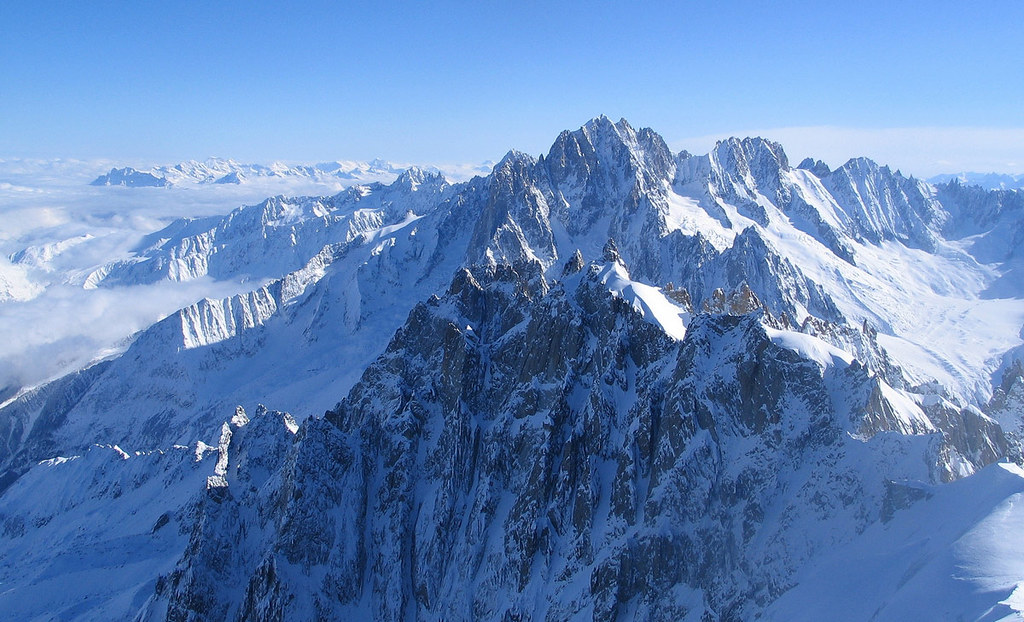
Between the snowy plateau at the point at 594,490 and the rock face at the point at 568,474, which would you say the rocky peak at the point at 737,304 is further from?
the rock face at the point at 568,474

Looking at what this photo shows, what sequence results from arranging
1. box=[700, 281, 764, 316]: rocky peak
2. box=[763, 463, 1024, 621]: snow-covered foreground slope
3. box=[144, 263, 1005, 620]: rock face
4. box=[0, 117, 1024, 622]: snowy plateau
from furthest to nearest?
box=[700, 281, 764, 316]: rocky peak, box=[144, 263, 1005, 620]: rock face, box=[0, 117, 1024, 622]: snowy plateau, box=[763, 463, 1024, 621]: snow-covered foreground slope

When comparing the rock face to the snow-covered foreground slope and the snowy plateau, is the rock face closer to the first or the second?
the snowy plateau

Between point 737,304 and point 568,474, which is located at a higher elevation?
point 737,304

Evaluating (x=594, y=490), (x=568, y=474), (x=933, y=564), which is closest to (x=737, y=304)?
(x=568, y=474)

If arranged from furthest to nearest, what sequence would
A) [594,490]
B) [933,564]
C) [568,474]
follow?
[568,474] < [594,490] < [933,564]

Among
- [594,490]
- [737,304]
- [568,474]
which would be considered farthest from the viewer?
[737,304]

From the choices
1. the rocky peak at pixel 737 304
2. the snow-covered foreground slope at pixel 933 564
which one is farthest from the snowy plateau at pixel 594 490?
the rocky peak at pixel 737 304

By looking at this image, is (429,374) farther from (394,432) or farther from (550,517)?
(550,517)

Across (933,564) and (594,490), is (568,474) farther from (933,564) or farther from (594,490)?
(933,564)

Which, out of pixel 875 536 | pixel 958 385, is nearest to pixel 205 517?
pixel 875 536

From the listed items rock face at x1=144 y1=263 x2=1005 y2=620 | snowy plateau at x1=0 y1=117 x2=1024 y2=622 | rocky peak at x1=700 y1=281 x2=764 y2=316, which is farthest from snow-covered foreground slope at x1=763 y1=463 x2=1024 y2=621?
rocky peak at x1=700 y1=281 x2=764 y2=316

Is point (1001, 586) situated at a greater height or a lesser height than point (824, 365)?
lesser
